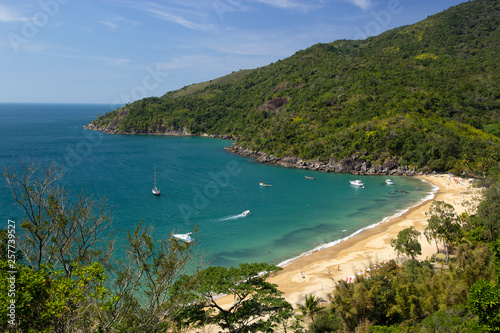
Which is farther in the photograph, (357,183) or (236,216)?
(357,183)

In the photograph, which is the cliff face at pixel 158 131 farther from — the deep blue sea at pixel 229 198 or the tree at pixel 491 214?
the tree at pixel 491 214

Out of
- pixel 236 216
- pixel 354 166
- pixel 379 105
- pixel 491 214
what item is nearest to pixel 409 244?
pixel 491 214

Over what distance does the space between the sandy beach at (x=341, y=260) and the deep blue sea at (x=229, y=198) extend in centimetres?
214

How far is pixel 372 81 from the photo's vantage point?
105 meters

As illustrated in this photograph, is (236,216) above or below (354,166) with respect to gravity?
below

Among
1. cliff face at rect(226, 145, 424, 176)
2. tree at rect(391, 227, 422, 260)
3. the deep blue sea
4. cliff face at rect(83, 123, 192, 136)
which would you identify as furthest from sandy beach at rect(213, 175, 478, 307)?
cliff face at rect(83, 123, 192, 136)

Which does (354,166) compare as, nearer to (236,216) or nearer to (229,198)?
(229,198)

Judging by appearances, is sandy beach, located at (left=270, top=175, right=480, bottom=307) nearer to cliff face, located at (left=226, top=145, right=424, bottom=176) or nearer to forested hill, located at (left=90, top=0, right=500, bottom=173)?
cliff face, located at (left=226, top=145, right=424, bottom=176)

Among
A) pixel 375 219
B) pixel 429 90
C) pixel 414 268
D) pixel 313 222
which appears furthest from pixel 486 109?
pixel 414 268

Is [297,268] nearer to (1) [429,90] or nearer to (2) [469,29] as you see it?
(1) [429,90]

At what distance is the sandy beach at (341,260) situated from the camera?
26.9 meters

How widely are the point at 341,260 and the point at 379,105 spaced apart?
71882mm

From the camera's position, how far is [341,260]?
106 ft

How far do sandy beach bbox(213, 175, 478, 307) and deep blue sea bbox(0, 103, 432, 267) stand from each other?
2141 mm
